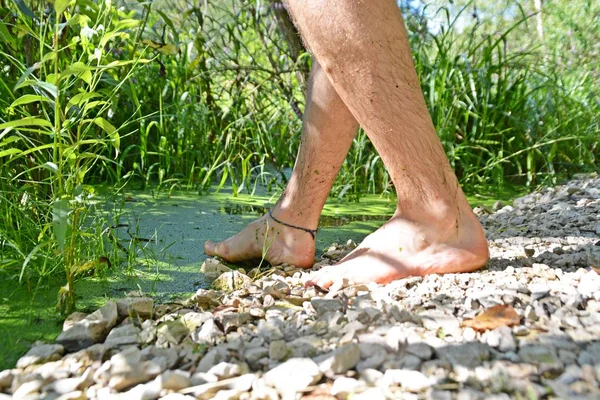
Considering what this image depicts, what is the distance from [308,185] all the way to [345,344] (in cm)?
81

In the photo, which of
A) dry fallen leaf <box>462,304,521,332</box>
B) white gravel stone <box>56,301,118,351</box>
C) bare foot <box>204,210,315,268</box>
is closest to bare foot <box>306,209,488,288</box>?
bare foot <box>204,210,315,268</box>

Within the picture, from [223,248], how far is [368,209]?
1.05 metres

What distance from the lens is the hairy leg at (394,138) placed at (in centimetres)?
130

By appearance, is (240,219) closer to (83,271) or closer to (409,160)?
(83,271)

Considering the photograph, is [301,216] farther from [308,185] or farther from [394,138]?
[394,138]

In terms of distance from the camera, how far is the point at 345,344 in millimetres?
1011

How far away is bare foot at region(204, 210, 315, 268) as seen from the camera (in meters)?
1.76

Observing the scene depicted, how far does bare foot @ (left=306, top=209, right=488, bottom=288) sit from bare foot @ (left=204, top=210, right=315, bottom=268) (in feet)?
0.80

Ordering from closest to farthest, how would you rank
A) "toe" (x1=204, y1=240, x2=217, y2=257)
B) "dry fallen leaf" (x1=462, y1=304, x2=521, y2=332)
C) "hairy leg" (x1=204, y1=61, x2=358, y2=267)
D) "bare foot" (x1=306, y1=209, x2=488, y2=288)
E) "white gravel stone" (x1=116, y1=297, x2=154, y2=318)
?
"dry fallen leaf" (x1=462, y1=304, x2=521, y2=332) → "white gravel stone" (x1=116, y1=297, x2=154, y2=318) → "bare foot" (x1=306, y1=209, x2=488, y2=288) → "hairy leg" (x1=204, y1=61, x2=358, y2=267) → "toe" (x1=204, y1=240, x2=217, y2=257)

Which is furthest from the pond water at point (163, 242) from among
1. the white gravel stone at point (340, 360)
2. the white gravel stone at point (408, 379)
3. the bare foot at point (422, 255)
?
the white gravel stone at point (408, 379)

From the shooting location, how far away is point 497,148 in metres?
3.42

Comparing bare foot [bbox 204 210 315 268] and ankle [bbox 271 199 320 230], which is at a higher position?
ankle [bbox 271 199 320 230]

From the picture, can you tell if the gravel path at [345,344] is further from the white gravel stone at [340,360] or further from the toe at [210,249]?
the toe at [210,249]

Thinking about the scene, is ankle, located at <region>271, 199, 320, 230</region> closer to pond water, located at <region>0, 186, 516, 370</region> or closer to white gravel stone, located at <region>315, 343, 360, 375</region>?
pond water, located at <region>0, 186, 516, 370</region>
